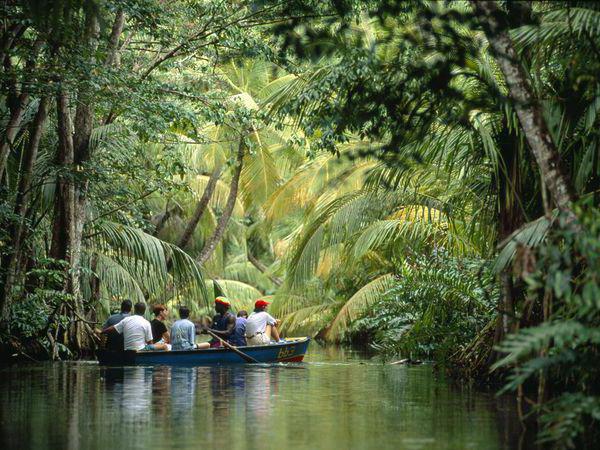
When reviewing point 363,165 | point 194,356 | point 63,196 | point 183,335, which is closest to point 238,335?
point 183,335

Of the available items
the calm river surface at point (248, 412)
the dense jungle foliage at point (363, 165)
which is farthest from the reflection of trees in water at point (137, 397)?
the dense jungle foliage at point (363, 165)

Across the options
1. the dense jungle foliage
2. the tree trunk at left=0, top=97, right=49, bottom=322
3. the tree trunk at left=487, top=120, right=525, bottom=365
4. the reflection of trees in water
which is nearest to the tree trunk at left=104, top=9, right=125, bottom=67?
the dense jungle foliage

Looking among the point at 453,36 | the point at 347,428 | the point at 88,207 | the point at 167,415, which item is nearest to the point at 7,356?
the point at 88,207

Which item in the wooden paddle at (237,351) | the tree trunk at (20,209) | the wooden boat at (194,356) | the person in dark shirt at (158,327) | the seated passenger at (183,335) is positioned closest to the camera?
the tree trunk at (20,209)

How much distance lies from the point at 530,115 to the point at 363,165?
1578 cm

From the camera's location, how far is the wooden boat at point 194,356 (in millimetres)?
18750

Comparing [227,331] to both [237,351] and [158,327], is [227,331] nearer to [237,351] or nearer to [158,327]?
[237,351]

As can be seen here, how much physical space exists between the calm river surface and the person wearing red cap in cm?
321

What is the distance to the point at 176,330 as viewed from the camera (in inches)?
770

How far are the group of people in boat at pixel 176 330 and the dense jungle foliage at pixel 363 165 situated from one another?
3.81ft

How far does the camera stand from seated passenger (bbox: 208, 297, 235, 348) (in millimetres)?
20188

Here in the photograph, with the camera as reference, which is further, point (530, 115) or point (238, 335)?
point (238, 335)

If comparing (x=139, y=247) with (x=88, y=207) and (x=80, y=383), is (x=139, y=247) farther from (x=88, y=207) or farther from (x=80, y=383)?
(x=80, y=383)

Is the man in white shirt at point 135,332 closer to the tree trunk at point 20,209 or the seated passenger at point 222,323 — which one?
the seated passenger at point 222,323
